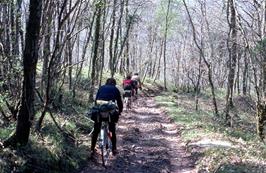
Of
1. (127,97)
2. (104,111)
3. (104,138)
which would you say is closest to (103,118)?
(104,111)

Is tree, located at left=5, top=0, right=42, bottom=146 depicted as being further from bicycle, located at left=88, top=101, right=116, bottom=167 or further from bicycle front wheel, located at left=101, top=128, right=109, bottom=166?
bicycle front wheel, located at left=101, top=128, right=109, bottom=166

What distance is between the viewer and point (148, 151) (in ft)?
42.2

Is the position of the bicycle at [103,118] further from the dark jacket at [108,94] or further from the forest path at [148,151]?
the forest path at [148,151]

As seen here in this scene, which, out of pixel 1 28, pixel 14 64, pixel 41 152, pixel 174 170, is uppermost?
pixel 1 28

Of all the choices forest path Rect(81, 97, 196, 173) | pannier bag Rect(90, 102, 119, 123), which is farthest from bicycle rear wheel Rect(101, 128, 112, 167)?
pannier bag Rect(90, 102, 119, 123)

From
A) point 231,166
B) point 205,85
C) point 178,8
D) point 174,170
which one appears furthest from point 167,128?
point 205,85

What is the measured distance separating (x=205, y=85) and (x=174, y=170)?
54345mm

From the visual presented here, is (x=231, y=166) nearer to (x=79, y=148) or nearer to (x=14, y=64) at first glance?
(x=79, y=148)

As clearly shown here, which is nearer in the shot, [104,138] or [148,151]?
[104,138]

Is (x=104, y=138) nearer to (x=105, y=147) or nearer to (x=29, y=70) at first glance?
(x=105, y=147)

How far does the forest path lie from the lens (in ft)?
35.2

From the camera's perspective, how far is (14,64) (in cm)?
1220

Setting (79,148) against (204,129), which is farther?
(204,129)

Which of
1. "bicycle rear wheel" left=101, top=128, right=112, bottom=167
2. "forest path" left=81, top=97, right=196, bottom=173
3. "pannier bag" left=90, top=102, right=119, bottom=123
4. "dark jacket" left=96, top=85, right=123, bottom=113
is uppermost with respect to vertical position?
"dark jacket" left=96, top=85, right=123, bottom=113
